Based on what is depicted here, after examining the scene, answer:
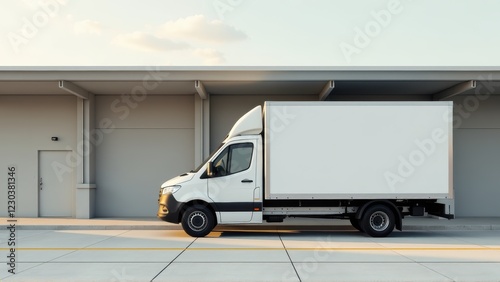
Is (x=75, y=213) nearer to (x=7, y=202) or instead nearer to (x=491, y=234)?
(x=7, y=202)

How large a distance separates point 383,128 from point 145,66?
696cm

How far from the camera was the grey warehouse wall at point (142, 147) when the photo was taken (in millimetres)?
18078

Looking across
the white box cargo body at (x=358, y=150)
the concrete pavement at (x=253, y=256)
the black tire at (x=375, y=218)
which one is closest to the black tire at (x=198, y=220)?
the concrete pavement at (x=253, y=256)

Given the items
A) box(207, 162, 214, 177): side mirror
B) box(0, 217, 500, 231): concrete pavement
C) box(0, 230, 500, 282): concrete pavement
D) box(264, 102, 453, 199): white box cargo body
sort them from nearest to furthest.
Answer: box(0, 230, 500, 282): concrete pavement → box(264, 102, 453, 199): white box cargo body → box(207, 162, 214, 177): side mirror → box(0, 217, 500, 231): concrete pavement

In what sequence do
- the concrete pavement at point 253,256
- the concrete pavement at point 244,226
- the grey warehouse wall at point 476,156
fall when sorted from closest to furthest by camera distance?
1. the concrete pavement at point 253,256
2. the concrete pavement at point 244,226
3. the grey warehouse wall at point 476,156

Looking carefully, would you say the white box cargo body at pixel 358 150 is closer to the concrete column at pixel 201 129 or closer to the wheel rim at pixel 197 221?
the wheel rim at pixel 197 221

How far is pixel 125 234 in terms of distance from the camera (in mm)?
14102

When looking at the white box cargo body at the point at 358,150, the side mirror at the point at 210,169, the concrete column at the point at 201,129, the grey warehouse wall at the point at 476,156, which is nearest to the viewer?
the white box cargo body at the point at 358,150

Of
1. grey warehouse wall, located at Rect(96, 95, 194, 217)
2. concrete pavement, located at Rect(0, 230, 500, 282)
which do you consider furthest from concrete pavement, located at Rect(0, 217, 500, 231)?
grey warehouse wall, located at Rect(96, 95, 194, 217)

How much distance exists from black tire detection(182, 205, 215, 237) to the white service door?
6634 mm

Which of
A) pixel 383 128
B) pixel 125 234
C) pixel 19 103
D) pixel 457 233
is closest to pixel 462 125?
pixel 457 233

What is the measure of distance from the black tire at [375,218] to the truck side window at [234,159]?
323 centimetres

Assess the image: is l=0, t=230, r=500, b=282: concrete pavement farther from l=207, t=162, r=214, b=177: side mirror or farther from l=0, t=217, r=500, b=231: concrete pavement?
l=207, t=162, r=214, b=177: side mirror

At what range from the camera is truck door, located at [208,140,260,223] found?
1317 centimetres
